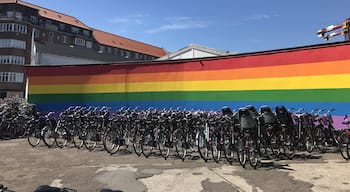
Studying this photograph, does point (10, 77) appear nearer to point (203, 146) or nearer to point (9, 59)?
point (9, 59)

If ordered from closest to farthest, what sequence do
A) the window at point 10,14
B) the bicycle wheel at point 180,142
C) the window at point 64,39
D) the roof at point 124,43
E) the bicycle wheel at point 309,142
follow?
1. the bicycle wheel at point 180,142
2. the bicycle wheel at point 309,142
3. the window at point 10,14
4. the window at point 64,39
5. the roof at point 124,43

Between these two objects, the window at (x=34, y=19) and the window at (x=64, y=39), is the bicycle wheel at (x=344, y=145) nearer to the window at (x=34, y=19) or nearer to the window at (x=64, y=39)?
the window at (x=34, y=19)

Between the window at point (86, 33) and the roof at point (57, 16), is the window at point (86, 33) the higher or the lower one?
the lower one

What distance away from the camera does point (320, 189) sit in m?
6.02

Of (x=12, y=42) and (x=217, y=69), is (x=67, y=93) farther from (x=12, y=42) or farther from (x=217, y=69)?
(x=12, y=42)

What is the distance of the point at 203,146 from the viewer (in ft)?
29.3

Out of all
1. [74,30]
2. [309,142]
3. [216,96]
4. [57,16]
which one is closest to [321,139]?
[309,142]

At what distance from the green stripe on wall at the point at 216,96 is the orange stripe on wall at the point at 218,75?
1.84ft

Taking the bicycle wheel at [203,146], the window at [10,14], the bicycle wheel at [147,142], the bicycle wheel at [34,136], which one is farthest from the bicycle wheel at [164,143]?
the window at [10,14]

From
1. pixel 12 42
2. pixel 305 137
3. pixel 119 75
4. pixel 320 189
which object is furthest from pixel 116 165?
pixel 12 42

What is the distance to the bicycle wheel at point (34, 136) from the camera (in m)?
11.4

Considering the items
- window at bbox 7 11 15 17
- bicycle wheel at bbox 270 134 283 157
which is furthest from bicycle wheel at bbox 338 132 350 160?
window at bbox 7 11 15 17

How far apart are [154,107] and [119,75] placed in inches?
83.5

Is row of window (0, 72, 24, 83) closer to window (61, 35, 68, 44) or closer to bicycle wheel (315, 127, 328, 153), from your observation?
window (61, 35, 68, 44)
